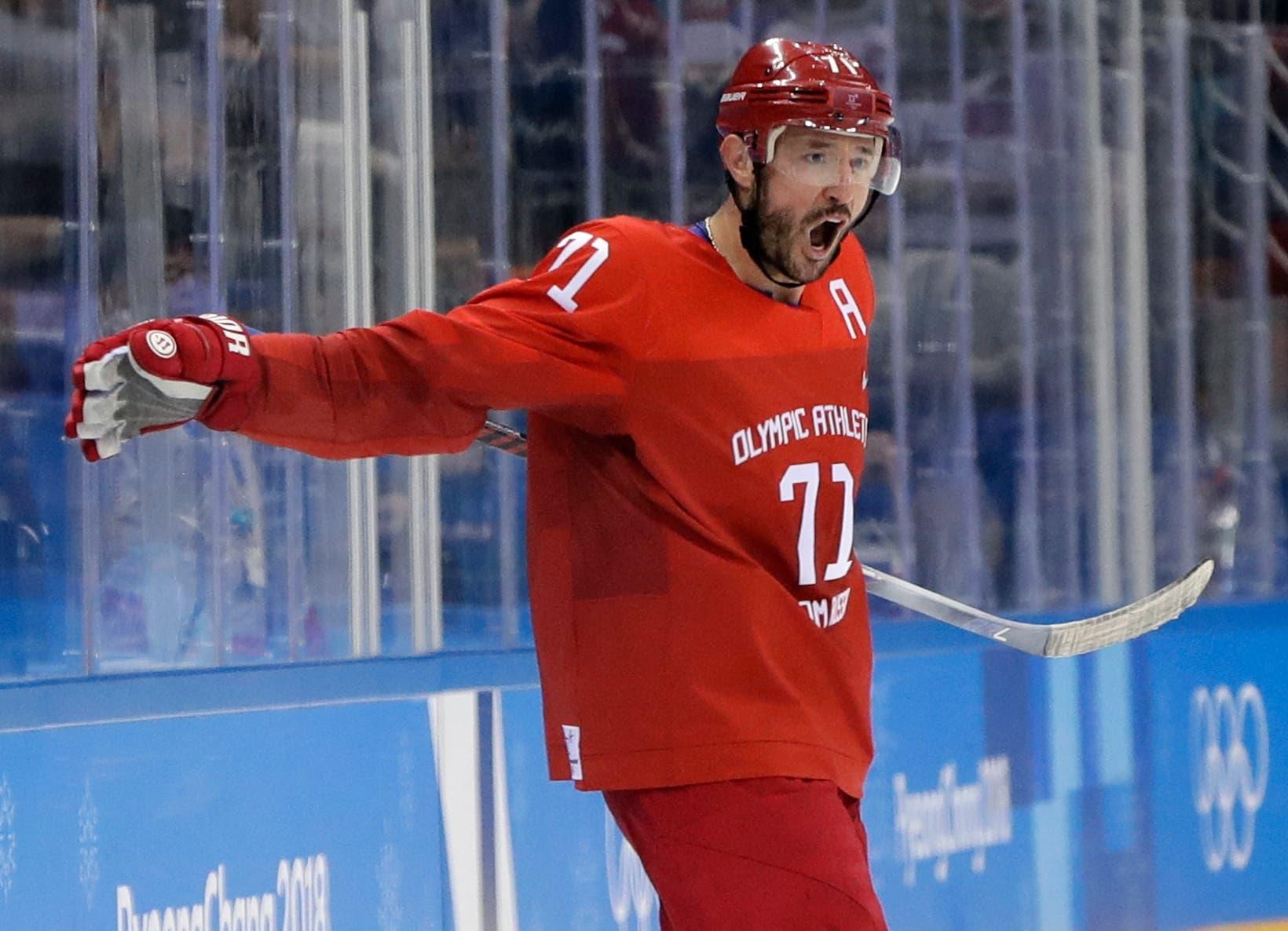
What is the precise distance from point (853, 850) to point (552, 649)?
0.36 metres

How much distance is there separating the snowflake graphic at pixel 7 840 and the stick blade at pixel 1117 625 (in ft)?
4.01

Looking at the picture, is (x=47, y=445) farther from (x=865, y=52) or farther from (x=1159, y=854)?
(x=1159, y=854)

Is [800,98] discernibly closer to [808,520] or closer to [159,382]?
[808,520]

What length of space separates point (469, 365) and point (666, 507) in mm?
259

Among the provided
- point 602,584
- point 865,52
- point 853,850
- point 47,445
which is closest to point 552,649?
point 602,584

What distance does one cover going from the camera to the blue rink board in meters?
2.47

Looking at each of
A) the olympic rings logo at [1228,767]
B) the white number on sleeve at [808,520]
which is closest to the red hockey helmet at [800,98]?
the white number on sleeve at [808,520]

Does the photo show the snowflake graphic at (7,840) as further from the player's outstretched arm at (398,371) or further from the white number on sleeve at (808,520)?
the white number on sleeve at (808,520)

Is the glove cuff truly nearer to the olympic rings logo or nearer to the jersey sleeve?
the jersey sleeve

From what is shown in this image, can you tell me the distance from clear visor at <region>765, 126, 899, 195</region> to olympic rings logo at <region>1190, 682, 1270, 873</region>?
256cm

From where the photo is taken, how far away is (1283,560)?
5281 millimetres

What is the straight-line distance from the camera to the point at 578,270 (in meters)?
2.14

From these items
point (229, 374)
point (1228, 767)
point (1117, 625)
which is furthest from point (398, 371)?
point (1228, 767)

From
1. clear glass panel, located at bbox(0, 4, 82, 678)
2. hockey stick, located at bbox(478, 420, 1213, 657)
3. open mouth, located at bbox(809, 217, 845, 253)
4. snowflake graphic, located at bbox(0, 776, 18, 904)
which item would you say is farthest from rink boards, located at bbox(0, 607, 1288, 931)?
open mouth, located at bbox(809, 217, 845, 253)
